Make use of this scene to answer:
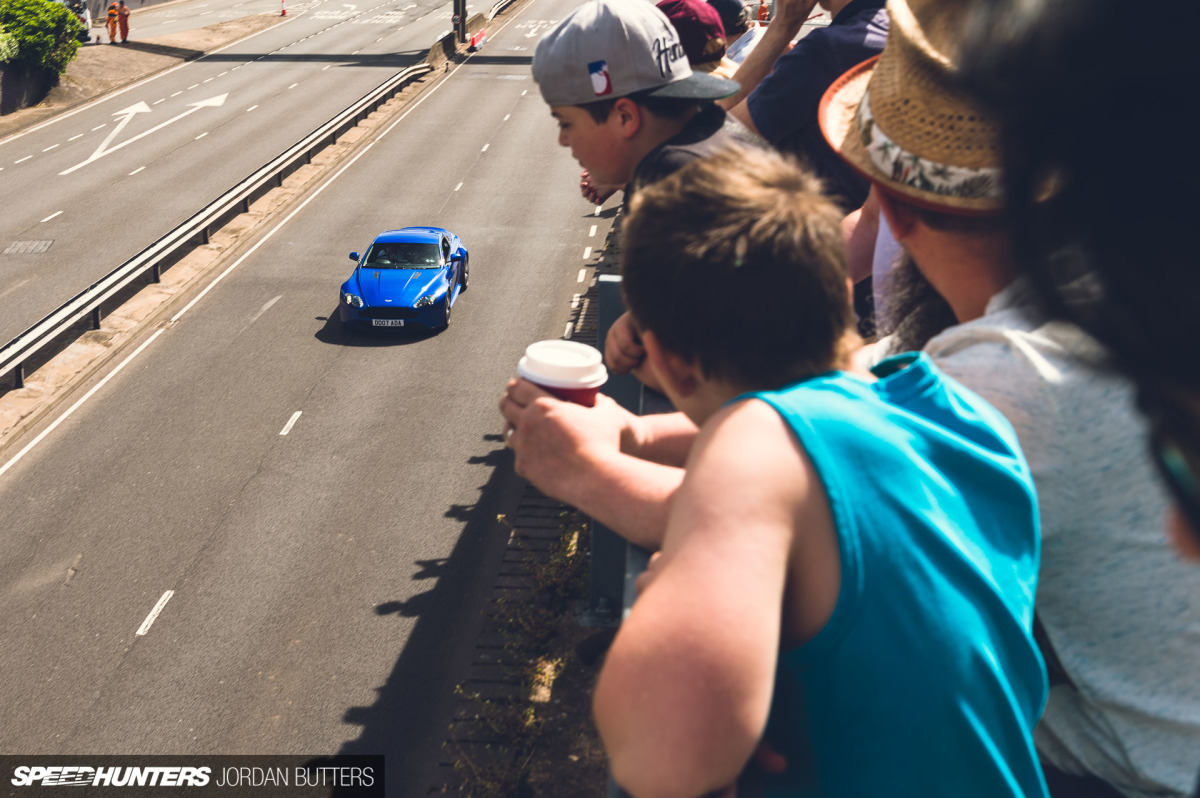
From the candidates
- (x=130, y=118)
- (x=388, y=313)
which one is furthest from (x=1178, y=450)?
(x=130, y=118)

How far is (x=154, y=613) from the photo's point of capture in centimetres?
1421

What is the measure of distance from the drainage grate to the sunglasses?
3236cm

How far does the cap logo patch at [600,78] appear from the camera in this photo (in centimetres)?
325

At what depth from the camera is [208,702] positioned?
12477 mm

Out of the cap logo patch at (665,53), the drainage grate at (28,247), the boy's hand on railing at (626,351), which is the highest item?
the cap logo patch at (665,53)

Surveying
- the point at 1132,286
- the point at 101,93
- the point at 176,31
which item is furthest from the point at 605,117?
the point at 176,31

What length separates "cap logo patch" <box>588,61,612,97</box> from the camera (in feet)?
10.7

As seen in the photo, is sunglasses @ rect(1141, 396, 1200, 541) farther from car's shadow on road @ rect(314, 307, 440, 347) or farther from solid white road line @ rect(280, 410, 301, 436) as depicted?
car's shadow on road @ rect(314, 307, 440, 347)

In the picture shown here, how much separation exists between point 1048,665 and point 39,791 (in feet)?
39.8

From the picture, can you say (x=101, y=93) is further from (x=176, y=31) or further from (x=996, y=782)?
(x=996, y=782)

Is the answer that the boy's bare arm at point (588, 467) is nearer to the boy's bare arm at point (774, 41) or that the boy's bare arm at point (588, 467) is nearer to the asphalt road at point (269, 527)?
the boy's bare arm at point (774, 41)

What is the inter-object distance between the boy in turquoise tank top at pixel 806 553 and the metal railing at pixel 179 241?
22.0m

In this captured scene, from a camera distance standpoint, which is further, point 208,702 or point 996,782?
point 208,702

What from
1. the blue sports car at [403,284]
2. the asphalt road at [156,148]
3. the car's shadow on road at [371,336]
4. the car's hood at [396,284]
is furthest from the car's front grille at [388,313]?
the asphalt road at [156,148]
